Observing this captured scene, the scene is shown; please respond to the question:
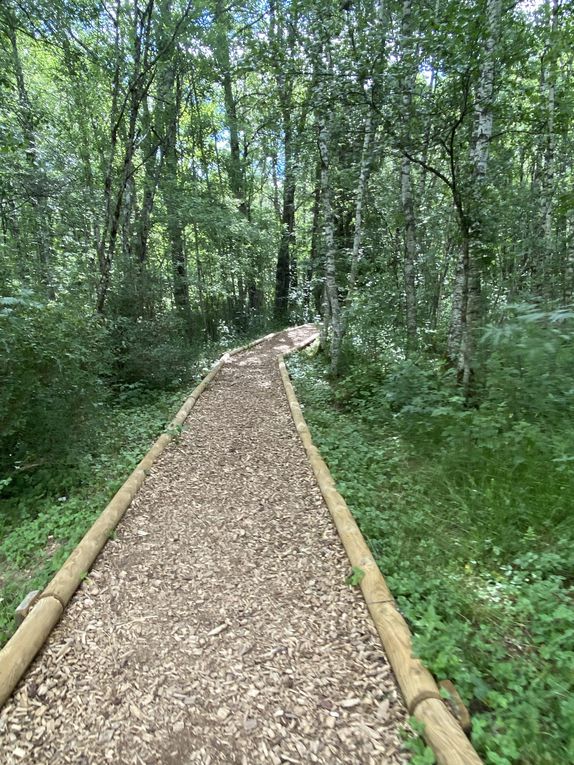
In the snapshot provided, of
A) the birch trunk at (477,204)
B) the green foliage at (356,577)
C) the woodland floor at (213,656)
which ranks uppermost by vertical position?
the birch trunk at (477,204)

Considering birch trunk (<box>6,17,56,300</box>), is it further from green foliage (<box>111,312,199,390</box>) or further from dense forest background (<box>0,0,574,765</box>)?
green foliage (<box>111,312,199,390</box>)

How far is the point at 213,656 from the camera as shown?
223 centimetres

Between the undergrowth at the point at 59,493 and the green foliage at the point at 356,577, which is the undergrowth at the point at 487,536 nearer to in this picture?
the green foliage at the point at 356,577

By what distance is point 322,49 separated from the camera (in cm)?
562

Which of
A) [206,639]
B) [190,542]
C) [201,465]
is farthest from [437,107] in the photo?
[206,639]

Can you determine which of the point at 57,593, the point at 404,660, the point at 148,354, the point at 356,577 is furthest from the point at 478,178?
the point at 148,354

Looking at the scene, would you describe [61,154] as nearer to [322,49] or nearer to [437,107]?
[322,49]

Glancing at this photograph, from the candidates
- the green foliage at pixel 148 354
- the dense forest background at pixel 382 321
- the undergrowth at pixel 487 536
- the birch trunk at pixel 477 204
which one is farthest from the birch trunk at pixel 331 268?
the green foliage at pixel 148 354

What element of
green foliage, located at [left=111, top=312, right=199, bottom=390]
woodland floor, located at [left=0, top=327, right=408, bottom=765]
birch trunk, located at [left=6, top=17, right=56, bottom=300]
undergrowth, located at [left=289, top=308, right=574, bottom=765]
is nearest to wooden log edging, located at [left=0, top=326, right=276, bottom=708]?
woodland floor, located at [left=0, top=327, right=408, bottom=765]

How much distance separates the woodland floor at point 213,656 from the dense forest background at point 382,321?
40cm

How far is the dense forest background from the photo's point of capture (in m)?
2.51

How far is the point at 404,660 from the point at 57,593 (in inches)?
79.4

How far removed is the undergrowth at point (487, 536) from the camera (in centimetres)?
180

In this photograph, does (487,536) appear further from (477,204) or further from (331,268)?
(331,268)
